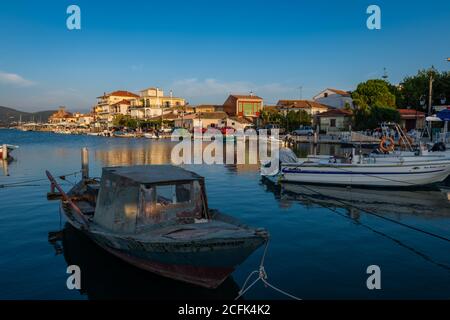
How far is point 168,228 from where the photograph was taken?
34.1ft

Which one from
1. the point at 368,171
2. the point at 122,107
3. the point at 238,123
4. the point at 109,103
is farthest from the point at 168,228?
the point at 109,103

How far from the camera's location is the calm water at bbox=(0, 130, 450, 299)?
34.6 ft

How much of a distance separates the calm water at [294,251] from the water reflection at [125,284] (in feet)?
0.11

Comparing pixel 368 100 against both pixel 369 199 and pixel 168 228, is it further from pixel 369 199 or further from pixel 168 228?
pixel 168 228

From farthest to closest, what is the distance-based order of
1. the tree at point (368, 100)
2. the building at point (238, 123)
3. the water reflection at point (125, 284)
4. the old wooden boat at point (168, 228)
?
the building at point (238, 123)
the tree at point (368, 100)
the water reflection at point (125, 284)
the old wooden boat at point (168, 228)

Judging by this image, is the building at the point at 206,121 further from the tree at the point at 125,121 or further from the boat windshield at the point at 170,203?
the boat windshield at the point at 170,203

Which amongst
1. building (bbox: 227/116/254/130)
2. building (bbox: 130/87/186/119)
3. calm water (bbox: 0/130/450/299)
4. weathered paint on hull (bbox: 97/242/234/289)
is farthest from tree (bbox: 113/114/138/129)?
weathered paint on hull (bbox: 97/242/234/289)

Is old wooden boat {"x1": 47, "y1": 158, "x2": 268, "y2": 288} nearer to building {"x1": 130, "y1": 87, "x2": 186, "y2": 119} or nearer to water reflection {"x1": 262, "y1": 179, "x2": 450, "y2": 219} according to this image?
water reflection {"x1": 262, "y1": 179, "x2": 450, "y2": 219}

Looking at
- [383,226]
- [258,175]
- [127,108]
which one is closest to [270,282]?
[383,226]

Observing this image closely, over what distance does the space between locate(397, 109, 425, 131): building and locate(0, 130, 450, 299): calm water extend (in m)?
44.0

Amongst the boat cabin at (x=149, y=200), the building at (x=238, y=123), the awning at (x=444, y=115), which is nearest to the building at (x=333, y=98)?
the building at (x=238, y=123)

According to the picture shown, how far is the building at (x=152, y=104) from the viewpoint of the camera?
131 meters
